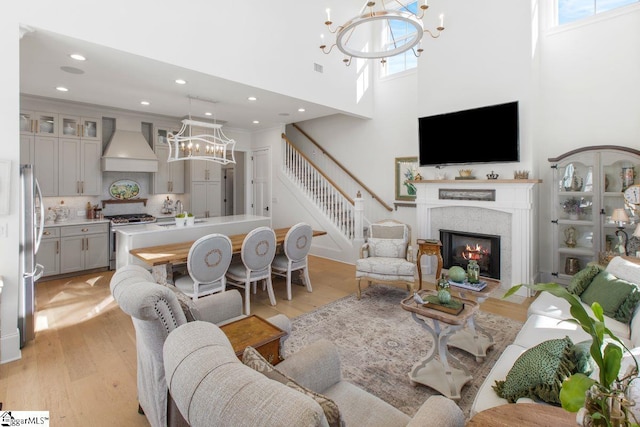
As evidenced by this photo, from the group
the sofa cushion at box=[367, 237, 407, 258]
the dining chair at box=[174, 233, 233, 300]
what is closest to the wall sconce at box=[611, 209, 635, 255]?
the sofa cushion at box=[367, 237, 407, 258]

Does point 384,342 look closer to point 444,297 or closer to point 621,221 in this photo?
point 444,297

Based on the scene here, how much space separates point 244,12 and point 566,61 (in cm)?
463

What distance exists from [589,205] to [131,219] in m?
7.43

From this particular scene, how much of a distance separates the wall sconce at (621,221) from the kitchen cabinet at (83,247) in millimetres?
7533

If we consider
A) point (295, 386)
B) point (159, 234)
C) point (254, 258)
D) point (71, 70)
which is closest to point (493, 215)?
point (254, 258)

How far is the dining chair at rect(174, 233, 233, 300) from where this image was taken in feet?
10.8

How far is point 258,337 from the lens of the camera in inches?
76.1

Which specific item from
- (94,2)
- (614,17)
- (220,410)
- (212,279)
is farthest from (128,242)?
(614,17)

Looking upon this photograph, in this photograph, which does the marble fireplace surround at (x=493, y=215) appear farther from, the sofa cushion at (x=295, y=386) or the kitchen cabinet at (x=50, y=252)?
the kitchen cabinet at (x=50, y=252)

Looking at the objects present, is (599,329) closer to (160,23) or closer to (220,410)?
(220,410)

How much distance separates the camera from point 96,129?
19.3 ft

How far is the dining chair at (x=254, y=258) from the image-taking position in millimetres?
3756

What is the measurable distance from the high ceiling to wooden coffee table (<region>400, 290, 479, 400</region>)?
3810 millimetres

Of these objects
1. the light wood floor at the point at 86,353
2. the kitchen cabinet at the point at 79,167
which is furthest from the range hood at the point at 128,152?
the light wood floor at the point at 86,353
